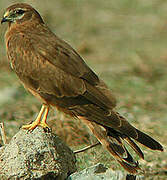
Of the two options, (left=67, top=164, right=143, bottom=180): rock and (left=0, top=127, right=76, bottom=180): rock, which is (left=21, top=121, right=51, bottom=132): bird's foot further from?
(left=67, top=164, right=143, bottom=180): rock

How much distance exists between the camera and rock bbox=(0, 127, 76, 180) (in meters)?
5.25

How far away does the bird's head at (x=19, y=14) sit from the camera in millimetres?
6770

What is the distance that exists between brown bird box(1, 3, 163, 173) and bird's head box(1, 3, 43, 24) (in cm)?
30

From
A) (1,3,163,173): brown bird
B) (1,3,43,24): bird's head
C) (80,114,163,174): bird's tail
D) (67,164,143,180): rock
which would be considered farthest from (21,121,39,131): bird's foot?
(1,3,43,24): bird's head

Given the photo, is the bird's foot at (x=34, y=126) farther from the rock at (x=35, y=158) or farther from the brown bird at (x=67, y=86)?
the rock at (x=35, y=158)

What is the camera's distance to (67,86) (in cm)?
601

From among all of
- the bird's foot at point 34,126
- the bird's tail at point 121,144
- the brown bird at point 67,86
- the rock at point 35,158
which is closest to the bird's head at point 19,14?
the brown bird at point 67,86

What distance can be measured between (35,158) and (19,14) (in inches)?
90.5

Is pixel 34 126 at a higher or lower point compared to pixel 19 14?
lower

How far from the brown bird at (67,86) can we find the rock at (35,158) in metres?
0.31

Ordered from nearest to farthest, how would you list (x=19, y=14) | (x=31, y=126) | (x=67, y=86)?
(x=31, y=126) → (x=67, y=86) → (x=19, y=14)

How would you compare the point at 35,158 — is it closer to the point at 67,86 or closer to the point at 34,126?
the point at 34,126

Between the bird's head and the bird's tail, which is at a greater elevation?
the bird's head

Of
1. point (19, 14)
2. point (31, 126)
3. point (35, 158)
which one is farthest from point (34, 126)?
point (19, 14)
